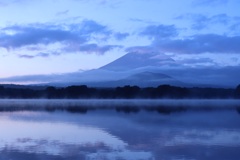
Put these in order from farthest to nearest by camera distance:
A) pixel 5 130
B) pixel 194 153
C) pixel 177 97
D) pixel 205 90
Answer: pixel 205 90 → pixel 177 97 → pixel 5 130 → pixel 194 153

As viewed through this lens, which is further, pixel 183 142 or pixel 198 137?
pixel 198 137

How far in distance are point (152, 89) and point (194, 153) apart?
83124mm

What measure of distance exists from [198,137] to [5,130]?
23.8 feet

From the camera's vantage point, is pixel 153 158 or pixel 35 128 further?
pixel 35 128

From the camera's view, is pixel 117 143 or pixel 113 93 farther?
pixel 113 93

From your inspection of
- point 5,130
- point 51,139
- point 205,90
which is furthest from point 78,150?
point 205,90

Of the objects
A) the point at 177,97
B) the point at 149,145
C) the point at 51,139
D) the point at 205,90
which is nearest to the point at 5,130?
the point at 51,139

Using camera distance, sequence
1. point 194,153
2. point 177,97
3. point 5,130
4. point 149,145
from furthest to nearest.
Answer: point 177,97
point 5,130
point 149,145
point 194,153

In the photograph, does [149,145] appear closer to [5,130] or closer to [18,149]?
[18,149]

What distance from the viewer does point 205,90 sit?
107312 mm

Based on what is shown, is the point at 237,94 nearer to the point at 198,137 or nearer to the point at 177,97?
the point at 177,97

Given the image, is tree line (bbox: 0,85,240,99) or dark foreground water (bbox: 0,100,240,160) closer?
dark foreground water (bbox: 0,100,240,160)

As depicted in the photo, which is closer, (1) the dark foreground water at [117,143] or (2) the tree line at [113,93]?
(1) the dark foreground water at [117,143]

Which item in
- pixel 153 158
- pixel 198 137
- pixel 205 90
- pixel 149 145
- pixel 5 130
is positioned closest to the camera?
pixel 153 158
